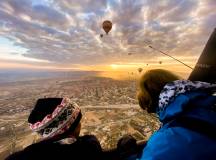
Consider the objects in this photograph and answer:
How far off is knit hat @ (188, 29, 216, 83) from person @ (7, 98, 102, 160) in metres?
3.88

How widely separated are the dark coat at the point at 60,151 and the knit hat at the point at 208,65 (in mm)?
4010

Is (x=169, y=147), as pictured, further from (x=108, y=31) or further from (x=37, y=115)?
(x=108, y=31)

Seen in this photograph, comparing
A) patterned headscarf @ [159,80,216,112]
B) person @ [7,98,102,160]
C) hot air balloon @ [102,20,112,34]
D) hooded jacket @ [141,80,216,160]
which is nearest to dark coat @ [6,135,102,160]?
person @ [7,98,102,160]

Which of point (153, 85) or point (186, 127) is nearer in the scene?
point (186, 127)

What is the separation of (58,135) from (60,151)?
1.76ft

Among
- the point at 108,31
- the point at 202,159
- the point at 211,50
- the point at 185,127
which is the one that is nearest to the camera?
the point at 202,159

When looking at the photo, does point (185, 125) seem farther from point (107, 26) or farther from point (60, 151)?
point (107, 26)

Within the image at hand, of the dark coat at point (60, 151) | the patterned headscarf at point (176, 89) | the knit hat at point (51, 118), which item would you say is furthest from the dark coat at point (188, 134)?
the knit hat at point (51, 118)

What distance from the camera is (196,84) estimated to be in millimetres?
3285

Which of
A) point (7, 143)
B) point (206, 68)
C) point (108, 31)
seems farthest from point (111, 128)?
point (206, 68)

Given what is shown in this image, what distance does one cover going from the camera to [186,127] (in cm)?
270

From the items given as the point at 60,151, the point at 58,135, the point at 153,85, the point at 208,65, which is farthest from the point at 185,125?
the point at 208,65

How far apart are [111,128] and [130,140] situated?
6915cm

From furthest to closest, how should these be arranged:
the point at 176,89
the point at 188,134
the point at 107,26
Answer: the point at 107,26
the point at 176,89
the point at 188,134
